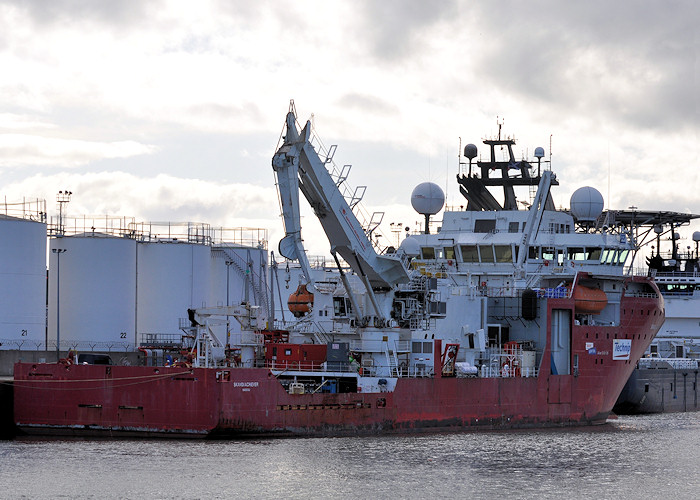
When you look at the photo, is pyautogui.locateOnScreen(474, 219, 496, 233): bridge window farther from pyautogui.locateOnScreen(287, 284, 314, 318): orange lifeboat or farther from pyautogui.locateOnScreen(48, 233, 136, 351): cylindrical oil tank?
pyautogui.locateOnScreen(48, 233, 136, 351): cylindrical oil tank

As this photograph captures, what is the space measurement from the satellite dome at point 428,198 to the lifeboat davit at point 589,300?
8.21m

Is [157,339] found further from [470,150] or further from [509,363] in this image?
[509,363]

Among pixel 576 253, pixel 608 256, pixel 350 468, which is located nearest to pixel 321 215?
pixel 350 468

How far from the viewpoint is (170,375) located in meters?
38.1

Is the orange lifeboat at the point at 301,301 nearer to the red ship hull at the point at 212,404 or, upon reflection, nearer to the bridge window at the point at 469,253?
the red ship hull at the point at 212,404

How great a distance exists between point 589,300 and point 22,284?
23785 millimetres

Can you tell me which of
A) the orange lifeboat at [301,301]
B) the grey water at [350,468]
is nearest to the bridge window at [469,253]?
the orange lifeboat at [301,301]

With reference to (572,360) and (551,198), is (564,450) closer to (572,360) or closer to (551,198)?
(572,360)

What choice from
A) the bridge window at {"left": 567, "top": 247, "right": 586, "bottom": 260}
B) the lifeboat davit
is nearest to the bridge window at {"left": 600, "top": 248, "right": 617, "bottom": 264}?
the bridge window at {"left": 567, "top": 247, "right": 586, "bottom": 260}

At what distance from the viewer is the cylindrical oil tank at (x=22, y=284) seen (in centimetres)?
5019

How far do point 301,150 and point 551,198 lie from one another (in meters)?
17.6

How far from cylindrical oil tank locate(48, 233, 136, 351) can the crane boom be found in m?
16.4

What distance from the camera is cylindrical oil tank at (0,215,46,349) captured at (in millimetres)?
50188

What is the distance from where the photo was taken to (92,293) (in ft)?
181
